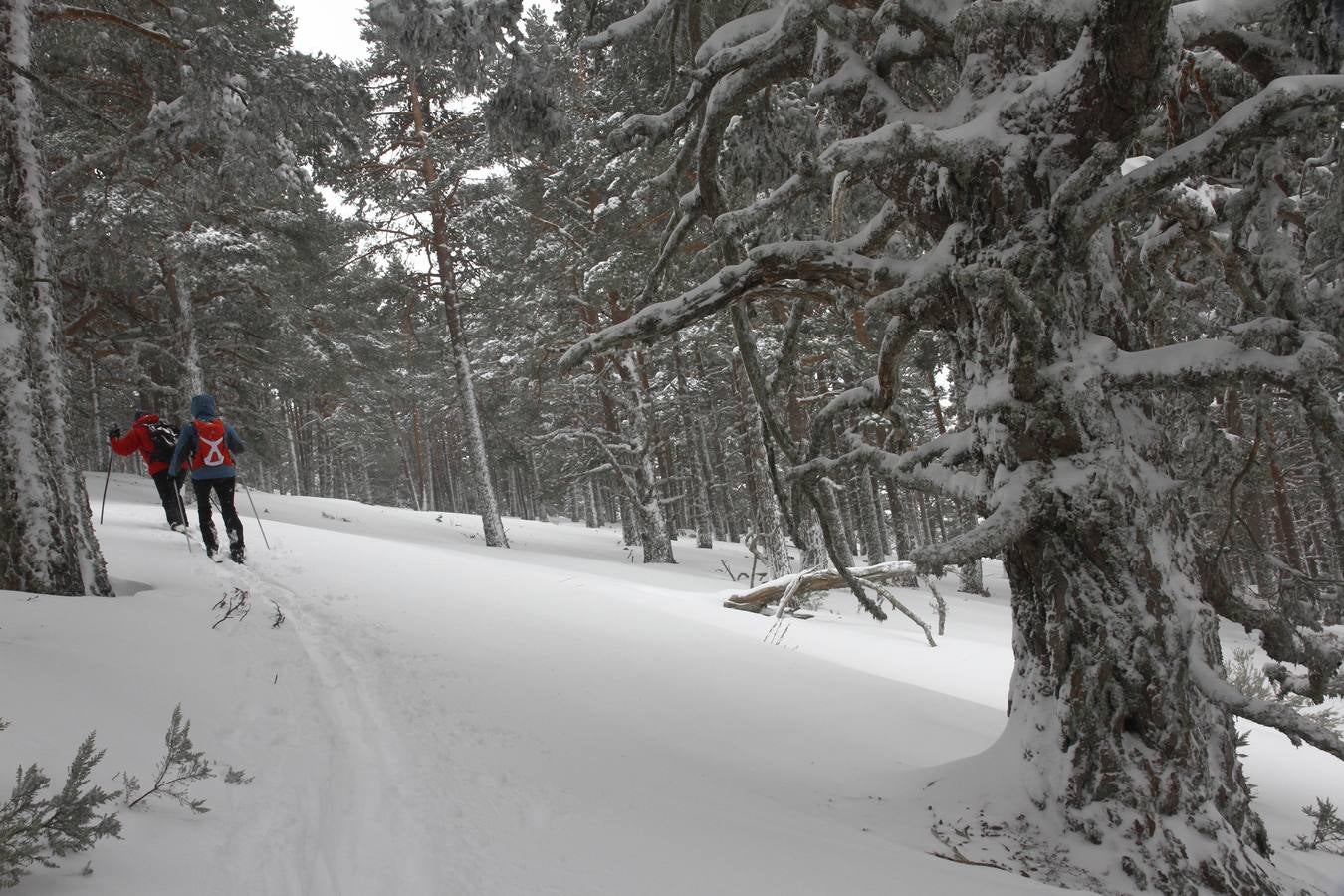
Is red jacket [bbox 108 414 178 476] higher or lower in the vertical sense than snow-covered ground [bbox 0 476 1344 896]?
higher

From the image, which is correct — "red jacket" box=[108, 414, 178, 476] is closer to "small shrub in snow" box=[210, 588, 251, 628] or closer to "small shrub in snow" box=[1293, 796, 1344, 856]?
"small shrub in snow" box=[210, 588, 251, 628]

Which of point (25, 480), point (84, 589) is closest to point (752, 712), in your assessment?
point (84, 589)

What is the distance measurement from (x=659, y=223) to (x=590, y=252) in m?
2.53

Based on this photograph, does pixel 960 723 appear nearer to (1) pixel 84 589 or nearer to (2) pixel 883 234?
(2) pixel 883 234

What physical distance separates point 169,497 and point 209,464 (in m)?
2.33

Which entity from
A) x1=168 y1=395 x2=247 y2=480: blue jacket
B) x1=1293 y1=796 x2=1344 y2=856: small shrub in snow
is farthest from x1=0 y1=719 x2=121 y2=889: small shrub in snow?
x1=168 y1=395 x2=247 y2=480: blue jacket

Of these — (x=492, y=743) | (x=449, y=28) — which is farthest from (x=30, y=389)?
(x=492, y=743)

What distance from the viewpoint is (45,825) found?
1.72 m

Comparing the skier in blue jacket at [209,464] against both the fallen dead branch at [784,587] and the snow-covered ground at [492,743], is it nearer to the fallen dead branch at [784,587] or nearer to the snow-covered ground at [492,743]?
the snow-covered ground at [492,743]

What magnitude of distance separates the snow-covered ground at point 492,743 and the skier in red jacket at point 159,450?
8.00ft

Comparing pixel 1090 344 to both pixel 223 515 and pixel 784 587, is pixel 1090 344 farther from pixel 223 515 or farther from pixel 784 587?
pixel 223 515

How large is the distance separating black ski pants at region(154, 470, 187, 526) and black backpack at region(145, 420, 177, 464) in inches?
8.4

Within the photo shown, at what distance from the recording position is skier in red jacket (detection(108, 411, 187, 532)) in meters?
9.20

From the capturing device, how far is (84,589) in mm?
5445
